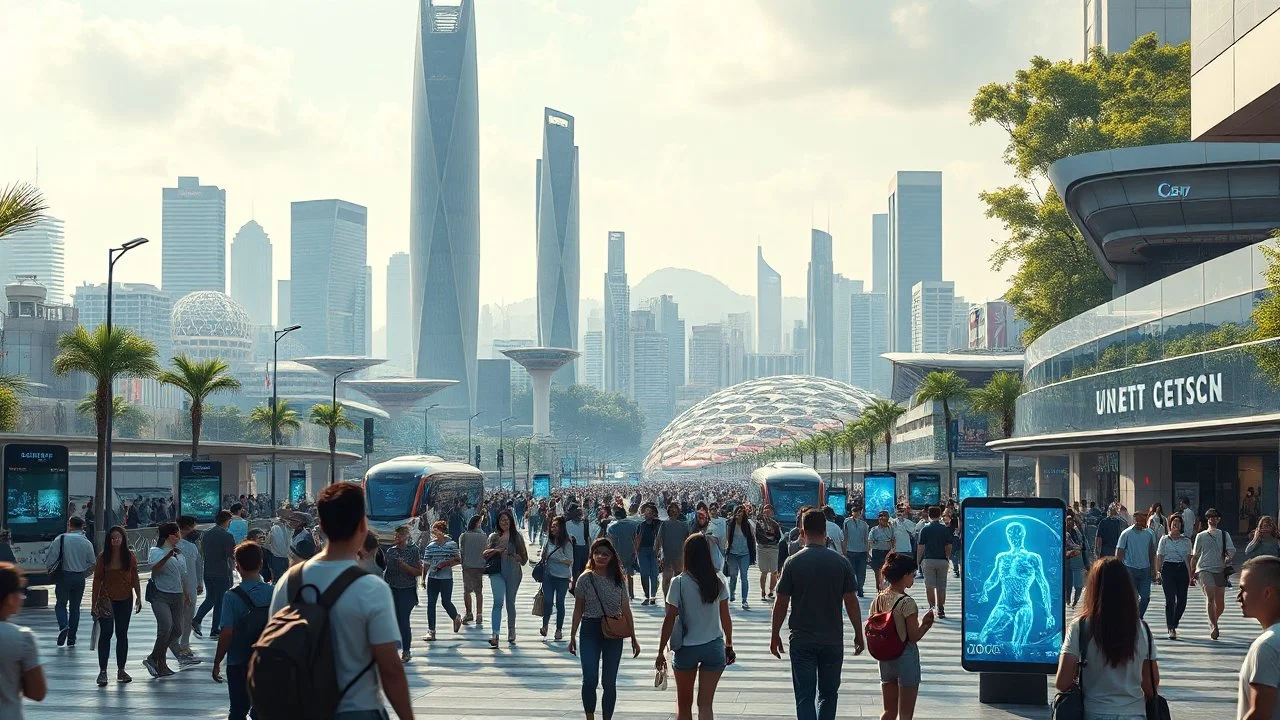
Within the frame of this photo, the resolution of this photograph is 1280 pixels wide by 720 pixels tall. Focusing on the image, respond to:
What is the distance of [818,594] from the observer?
1102 centimetres

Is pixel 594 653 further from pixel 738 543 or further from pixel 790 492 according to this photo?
pixel 790 492

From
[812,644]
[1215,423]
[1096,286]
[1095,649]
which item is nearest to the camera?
[1095,649]

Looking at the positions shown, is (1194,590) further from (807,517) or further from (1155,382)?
(807,517)

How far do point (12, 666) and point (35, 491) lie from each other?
22.7 meters

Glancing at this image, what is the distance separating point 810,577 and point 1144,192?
3987 cm

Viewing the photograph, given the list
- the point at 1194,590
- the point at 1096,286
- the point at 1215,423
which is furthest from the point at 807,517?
the point at 1096,286

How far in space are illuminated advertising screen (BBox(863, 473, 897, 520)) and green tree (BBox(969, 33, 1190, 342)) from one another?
771 inches

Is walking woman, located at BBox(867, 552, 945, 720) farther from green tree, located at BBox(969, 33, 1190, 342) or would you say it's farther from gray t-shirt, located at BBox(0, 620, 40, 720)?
green tree, located at BBox(969, 33, 1190, 342)

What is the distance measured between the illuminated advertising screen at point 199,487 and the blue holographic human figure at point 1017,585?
2931 cm

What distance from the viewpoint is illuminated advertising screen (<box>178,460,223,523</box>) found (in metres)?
39.2

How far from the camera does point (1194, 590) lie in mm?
Answer: 32562

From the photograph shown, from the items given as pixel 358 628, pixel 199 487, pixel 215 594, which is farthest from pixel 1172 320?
pixel 358 628

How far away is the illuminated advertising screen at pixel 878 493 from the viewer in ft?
145

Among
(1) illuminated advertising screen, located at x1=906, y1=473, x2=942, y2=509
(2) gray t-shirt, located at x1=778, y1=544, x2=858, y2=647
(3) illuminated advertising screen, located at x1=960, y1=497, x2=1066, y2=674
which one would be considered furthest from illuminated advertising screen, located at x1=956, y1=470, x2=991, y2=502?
(2) gray t-shirt, located at x1=778, y1=544, x2=858, y2=647
